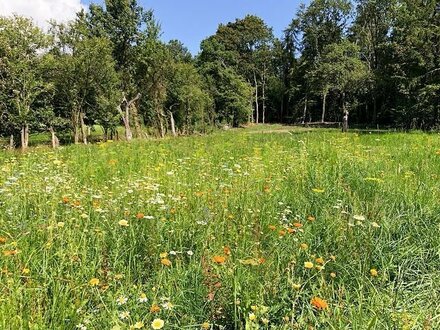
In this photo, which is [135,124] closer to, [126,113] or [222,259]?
[126,113]

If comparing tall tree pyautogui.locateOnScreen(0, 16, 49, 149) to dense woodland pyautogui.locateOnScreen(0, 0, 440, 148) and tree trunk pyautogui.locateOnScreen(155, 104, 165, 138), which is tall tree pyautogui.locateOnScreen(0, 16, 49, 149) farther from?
tree trunk pyautogui.locateOnScreen(155, 104, 165, 138)

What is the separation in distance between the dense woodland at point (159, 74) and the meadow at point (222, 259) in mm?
19392

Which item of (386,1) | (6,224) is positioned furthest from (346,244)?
(386,1)

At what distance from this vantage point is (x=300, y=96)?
63250mm

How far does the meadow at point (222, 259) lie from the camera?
2.15m

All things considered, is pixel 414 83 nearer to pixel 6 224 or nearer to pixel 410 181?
pixel 410 181

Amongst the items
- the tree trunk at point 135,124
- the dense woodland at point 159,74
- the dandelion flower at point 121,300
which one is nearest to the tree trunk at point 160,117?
the dense woodland at point 159,74

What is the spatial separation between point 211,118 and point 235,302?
4518 centimetres

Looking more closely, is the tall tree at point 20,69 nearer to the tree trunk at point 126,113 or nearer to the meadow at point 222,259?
the tree trunk at point 126,113

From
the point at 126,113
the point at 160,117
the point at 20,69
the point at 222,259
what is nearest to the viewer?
the point at 222,259

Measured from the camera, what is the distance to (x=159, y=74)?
36.0 meters

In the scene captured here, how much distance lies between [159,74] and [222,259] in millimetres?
35440

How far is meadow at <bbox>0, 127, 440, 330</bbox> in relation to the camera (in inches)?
84.5

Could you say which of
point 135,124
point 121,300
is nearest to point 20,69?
point 135,124
